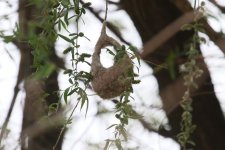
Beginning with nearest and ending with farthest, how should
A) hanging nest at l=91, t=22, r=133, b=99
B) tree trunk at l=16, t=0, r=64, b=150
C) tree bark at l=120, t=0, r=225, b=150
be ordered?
hanging nest at l=91, t=22, r=133, b=99 → tree trunk at l=16, t=0, r=64, b=150 → tree bark at l=120, t=0, r=225, b=150

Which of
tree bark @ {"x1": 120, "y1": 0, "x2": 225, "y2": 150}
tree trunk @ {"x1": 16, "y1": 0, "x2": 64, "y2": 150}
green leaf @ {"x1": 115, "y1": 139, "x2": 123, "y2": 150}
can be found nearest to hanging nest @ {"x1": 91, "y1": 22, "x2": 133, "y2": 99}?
green leaf @ {"x1": 115, "y1": 139, "x2": 123, "y2": 150}

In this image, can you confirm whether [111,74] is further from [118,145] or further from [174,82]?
[174,82]

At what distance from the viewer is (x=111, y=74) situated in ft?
3.60

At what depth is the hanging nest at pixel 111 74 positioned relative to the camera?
105 centimetres

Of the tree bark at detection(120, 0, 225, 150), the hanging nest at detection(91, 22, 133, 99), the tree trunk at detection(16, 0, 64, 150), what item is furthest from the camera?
the tree bark at detection(120, 0, 225, 150)

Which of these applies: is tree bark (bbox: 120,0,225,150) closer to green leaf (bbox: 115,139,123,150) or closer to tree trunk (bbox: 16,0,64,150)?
tree trunk (bbox: 16,0,64,150)

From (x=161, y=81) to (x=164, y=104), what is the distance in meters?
0.17

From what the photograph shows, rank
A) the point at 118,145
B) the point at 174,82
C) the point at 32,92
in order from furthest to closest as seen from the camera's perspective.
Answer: the point at 174,82
the point at 32,92
the point at 118,145

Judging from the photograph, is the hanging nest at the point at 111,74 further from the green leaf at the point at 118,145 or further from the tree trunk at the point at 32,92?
the tree trunk at the point at 32,92

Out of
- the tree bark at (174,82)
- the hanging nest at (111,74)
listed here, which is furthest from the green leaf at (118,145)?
the tree bark at (174,82)

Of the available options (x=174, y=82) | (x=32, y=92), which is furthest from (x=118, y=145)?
(x=174, y=82)

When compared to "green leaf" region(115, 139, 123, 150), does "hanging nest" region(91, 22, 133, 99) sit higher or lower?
higher

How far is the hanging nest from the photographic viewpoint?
1.05 metres

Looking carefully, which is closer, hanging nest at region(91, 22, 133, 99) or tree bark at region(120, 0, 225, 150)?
hanging nest at region(91, 22, 133, 99)
